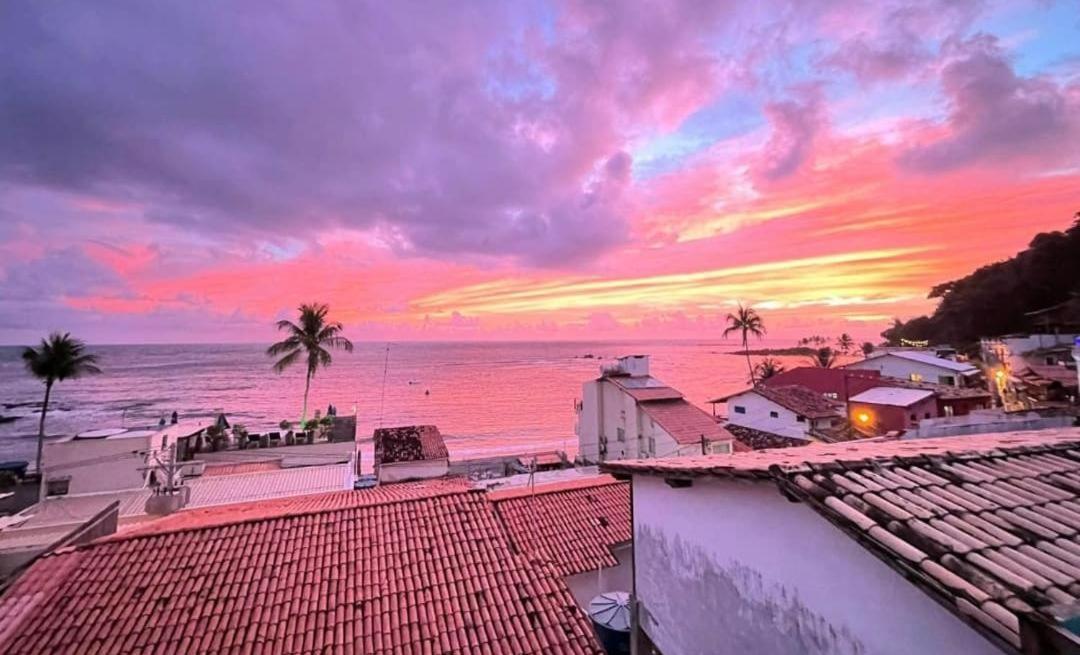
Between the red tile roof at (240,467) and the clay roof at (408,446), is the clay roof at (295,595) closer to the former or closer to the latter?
the red tile roof at (240,467)

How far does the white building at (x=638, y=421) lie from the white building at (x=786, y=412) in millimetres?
5368

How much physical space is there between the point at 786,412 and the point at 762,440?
2372 millimetres

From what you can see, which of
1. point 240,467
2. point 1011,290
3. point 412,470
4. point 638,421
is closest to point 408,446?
A: point 412,470

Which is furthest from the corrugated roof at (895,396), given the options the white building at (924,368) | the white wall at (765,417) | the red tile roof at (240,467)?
the red tile roof at (240,467)

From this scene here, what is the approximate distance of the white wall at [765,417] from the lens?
1137 inches

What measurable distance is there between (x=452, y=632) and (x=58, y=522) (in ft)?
65.4

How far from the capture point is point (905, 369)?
43000mm

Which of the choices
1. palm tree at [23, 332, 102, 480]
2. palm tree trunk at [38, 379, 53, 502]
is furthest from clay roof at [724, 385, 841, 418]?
palm tree at [23, 332, 102, 480]

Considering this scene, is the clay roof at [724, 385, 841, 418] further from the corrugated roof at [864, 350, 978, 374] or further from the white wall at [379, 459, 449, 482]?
the white wall at [379, 459, 449, 482]

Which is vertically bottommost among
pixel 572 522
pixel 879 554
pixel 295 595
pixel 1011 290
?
pixel 572 522

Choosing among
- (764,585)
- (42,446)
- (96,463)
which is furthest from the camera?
(42,446)

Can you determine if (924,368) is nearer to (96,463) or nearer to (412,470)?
(412,470)

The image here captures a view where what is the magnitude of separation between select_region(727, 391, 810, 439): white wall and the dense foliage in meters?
46.6

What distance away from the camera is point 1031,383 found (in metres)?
32.7
